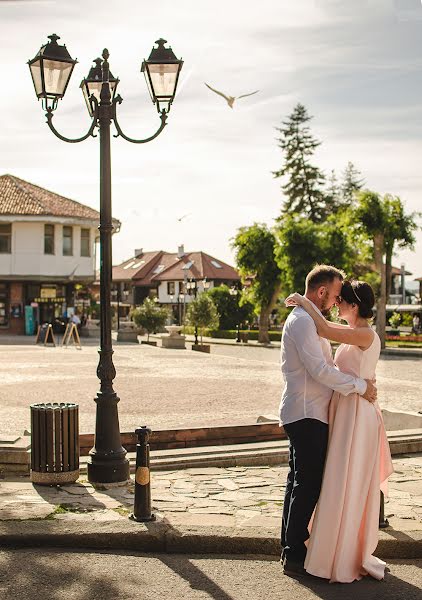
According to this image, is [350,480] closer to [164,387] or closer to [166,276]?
A: [164,387]

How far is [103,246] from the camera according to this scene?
311 inches

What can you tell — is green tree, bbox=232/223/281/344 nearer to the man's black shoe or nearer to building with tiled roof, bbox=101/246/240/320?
building with tiled roof, bbox=101/246/240/320

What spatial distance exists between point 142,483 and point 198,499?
1.00 meters

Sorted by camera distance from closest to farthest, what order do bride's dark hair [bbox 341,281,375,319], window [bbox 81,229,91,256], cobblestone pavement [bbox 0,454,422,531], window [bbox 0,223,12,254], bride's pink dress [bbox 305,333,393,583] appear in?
bride's pink dress [bbox 305,333,393,583]
bride's dark hair [bbox 341,281,375,319]
cobblestone pavement [bbox 0,454,422,531]
window [bbox 0,223,12,254]
window [bbox 81,229,91,256]

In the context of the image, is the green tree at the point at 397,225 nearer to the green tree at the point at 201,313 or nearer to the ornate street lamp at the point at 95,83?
the green tree at the point at 201,313

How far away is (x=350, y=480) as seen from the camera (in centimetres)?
531

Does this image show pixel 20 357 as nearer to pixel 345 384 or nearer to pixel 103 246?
pixel 103 246

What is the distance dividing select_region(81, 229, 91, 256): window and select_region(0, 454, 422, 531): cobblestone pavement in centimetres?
4411

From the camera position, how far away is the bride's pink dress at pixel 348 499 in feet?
17.2

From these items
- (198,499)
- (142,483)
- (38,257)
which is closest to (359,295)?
(142,483)

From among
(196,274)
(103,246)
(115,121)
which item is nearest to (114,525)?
(103,246)

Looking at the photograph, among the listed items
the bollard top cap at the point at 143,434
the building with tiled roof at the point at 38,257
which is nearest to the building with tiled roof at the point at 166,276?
the building with tiled roof at the point at 38,257

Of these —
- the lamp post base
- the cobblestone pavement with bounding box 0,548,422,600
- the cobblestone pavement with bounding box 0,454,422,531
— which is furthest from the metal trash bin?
the cobblestone pavement with bounding box 0,548,422,600

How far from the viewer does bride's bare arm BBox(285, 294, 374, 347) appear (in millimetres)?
5398
